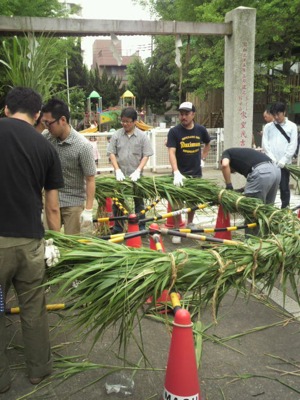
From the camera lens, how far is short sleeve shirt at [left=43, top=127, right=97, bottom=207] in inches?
144

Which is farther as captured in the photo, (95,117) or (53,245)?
(95,117)

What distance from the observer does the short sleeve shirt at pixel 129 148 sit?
546 cm

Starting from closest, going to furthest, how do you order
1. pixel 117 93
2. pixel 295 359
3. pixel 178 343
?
pixel 178 343, pixel 295 359, pixel 117 93

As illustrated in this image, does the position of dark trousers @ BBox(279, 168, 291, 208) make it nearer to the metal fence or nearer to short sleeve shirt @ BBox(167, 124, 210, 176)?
short sleeve shirt @ BBox(167, 124, 210, 176)

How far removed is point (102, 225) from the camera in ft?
18.5

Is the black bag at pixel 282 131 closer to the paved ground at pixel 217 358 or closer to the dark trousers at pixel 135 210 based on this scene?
the dark trousers at pixel 135 210

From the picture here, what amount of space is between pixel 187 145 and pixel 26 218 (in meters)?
3.52

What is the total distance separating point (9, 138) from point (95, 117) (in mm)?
24595

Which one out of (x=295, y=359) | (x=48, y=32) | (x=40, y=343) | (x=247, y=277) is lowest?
(x=295, y=359)

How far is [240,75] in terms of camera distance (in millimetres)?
7637

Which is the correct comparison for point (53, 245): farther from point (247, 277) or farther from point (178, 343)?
point (247, 277)

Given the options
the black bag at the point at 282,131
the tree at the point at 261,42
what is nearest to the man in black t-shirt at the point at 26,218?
the black bag at the point at 282,131

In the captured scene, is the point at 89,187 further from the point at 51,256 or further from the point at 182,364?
the point at 182,364

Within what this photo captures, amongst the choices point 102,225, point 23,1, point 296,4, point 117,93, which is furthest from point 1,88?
point 117,93
